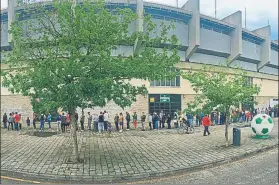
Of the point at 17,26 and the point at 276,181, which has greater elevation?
the point at 17,26

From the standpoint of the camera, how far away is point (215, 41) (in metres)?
30.5

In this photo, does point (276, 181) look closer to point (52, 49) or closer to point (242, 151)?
point (242, 151)

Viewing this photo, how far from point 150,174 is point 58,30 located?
6486 millimetres

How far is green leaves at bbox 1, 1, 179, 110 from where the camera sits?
905 centimetres

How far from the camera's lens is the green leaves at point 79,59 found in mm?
9047

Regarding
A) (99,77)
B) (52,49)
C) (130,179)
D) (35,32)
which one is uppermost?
(35,32)

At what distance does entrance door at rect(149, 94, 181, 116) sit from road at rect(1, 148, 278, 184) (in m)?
17.1

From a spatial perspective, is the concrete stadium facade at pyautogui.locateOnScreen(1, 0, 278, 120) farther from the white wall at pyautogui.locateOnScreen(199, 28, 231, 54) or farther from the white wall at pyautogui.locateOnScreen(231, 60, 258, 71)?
the white wall at pyautogui.locateOnScreen(231, 60, 258, 71)

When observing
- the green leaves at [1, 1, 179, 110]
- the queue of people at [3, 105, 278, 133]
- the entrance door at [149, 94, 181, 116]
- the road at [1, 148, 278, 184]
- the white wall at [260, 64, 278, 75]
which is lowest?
the road at [1, 148, 278, 184]

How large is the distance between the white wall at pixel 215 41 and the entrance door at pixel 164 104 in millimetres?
6448

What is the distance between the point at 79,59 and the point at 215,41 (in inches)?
964

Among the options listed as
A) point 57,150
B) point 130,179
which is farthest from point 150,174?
point 57,150

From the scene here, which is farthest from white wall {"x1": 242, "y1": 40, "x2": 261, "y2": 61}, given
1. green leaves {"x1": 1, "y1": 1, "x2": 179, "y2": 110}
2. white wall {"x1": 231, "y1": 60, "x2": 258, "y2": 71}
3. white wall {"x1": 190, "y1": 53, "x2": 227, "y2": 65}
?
green leaves {"x1": 1, "y1": 1, "x2": 179, "y2": 110}

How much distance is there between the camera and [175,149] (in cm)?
1263
